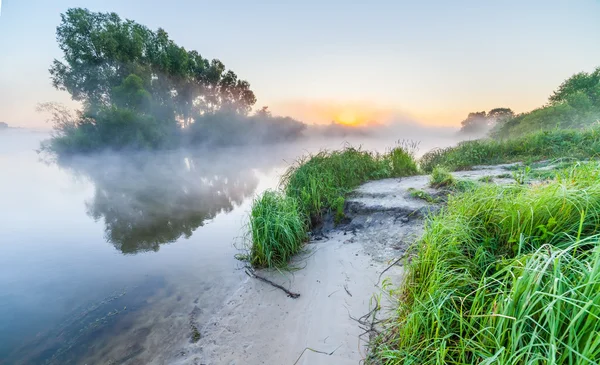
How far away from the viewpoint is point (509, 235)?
1830 millimetres

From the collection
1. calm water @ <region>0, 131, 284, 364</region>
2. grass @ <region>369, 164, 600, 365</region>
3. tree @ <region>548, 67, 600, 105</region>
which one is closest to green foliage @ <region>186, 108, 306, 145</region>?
calm water @ <region>0, 131, 284, 364</region>

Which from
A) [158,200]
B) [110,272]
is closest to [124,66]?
[158,200]

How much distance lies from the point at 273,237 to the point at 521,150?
8788 mm

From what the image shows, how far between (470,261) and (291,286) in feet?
6.86

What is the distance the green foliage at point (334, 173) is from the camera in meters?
4.75

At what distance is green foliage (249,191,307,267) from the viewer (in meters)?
3.50

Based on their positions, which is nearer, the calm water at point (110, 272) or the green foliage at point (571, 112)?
the calm water at point (110, 272)

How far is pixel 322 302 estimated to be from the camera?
2598mm

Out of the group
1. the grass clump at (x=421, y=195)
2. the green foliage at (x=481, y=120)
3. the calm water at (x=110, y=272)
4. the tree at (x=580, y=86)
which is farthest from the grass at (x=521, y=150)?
the green foliage at (x=481, y=120)

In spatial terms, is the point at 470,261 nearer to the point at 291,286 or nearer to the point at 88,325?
the point at 291,286

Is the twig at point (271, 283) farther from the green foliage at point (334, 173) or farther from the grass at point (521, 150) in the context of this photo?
the grass at point (521, 150)

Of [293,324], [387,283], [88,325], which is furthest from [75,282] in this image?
[387,283]

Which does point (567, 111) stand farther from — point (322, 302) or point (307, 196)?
point (322, 302)

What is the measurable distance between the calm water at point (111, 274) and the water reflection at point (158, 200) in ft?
0.19
